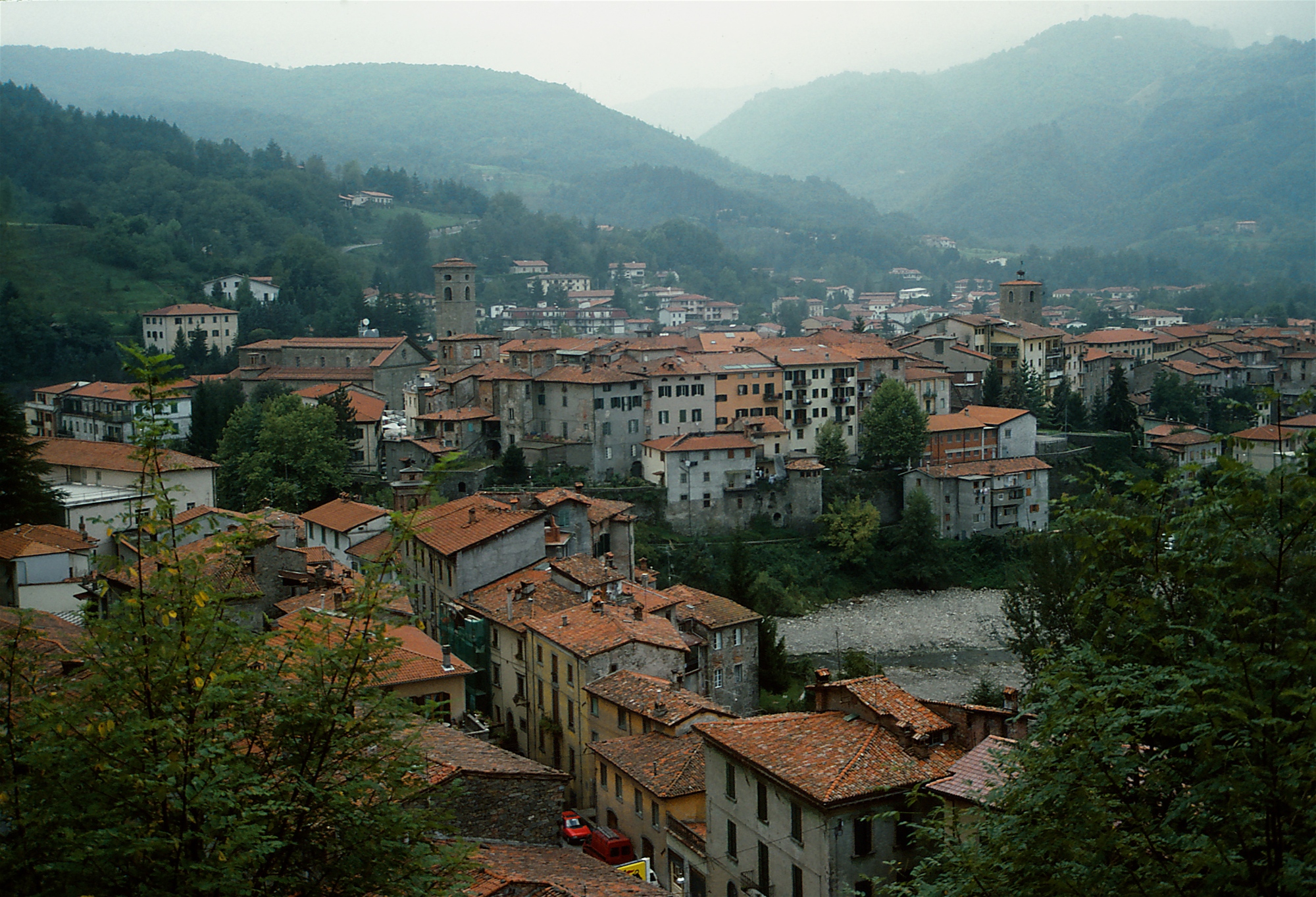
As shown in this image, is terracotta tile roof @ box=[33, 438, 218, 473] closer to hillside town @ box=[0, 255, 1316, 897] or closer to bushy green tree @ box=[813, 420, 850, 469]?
hillside town @ box=[0, 255, 1316, 897]

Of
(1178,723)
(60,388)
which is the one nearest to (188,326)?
(60,388)

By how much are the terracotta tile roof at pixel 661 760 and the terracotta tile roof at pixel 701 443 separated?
83.9 ft

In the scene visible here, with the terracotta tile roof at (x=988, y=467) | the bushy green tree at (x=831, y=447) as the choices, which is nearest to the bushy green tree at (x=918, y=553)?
the terracotta tile roof at (x=988, y=467)

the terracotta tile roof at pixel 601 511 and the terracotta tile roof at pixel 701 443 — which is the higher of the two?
the terracotta tile roof at pixel 601 511

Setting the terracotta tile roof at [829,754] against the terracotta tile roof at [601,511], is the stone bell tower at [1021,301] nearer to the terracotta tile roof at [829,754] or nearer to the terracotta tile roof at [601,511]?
the terracotta tile roof at [601,511]

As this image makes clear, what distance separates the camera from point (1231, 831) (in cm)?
544

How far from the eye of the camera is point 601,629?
1933 cm

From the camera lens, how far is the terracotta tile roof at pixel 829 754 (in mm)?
12008

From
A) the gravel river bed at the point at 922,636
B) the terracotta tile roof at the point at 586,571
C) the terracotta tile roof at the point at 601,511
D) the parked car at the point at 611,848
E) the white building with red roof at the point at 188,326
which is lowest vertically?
the gravel river bed at the point at 922,636

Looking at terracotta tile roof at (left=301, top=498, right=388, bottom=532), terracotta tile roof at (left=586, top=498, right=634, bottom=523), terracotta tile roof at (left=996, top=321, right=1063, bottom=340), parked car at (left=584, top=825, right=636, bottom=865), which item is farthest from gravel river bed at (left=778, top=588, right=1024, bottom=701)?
terracotta tile roof at (left=996, top=321, right=1063, bottom=340)

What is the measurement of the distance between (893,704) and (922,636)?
2562 centimetres

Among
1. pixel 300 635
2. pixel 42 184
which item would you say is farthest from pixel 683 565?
pixel 42 184

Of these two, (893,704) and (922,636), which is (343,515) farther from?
(922,636)

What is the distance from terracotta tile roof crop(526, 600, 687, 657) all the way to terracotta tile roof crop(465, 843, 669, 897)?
5840mm
